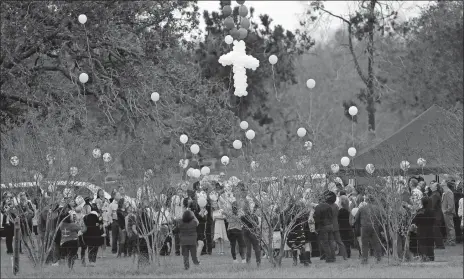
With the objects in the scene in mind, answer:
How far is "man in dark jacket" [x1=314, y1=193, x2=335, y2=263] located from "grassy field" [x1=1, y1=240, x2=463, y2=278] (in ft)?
0.87

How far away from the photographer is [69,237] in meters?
20.0

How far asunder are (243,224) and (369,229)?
2597 millimetres

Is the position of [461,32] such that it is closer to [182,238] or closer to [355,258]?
[355,258]

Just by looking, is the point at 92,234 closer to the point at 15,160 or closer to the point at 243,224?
the point at 15,160

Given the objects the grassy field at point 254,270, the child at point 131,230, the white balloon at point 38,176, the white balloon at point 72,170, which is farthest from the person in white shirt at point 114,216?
the white balloon at point 38,176

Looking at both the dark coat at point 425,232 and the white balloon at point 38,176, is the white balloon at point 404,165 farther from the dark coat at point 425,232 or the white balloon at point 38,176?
the white balloon at point 38,176

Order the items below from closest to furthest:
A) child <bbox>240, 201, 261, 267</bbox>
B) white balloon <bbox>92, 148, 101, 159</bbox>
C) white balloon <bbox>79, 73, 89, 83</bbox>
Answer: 1. child <bbox>240, 201, 261, 267</bbox>
2. white balloon <bbox>92, 148, 101, 159</bbox>
3. white balloon <bbox>79, 73, 89, 83</bbox>

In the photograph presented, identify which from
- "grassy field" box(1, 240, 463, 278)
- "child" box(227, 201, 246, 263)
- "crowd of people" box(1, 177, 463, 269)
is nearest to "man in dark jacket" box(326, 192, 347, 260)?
"crowd of people" box(1, 177, 463, 269)

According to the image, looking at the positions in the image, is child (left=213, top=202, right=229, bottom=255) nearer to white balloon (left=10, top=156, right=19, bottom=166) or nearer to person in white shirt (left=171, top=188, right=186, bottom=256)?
person in white shirt (left=171, top=188, right=186, bottom=256)

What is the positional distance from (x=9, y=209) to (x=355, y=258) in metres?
7.79

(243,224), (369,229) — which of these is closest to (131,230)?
(243,224)

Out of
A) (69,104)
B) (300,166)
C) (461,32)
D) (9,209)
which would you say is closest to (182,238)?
(300,166)

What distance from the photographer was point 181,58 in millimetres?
28125

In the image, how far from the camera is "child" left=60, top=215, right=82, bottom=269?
20047 millimetres
